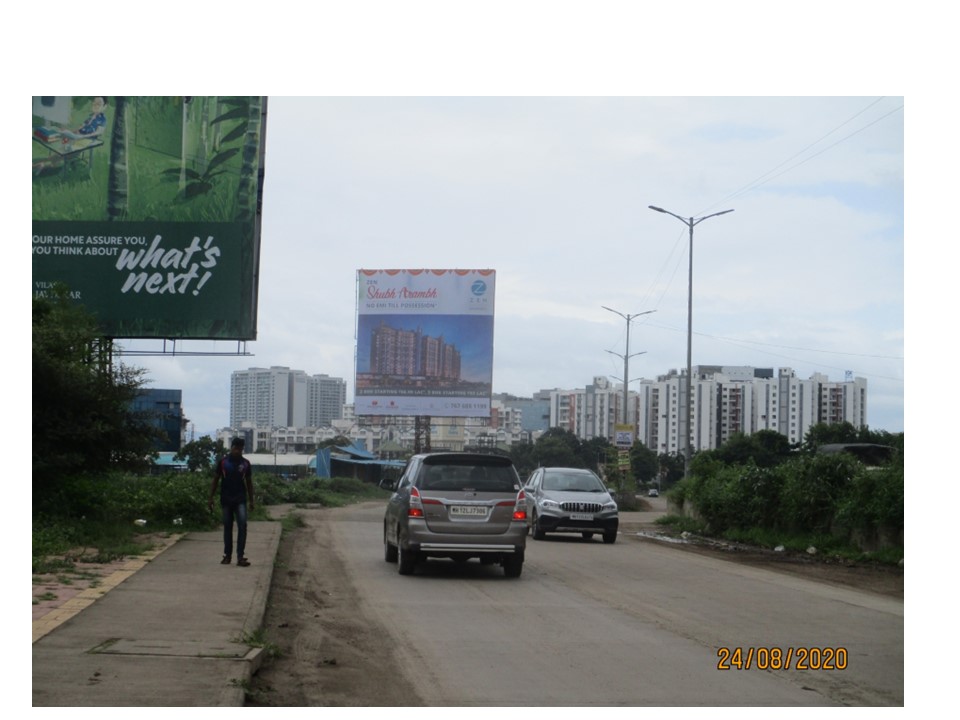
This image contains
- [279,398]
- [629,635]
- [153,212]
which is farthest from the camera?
[279,398]

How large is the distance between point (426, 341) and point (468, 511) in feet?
139

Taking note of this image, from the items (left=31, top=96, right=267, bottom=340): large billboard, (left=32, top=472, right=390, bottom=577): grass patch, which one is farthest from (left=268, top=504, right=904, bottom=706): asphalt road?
(left=31, top=96, right=267, bottom=340): large billboard

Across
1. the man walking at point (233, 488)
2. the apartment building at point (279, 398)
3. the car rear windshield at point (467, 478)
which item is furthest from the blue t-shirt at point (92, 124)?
the apartment building at point (279, 398)

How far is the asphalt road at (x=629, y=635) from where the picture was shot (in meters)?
7.35

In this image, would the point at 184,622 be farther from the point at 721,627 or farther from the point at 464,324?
the point at 464,324

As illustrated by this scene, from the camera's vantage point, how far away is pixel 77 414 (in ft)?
59.2

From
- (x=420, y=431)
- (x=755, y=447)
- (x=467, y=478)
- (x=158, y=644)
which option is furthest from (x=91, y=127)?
(x=755, y=447)

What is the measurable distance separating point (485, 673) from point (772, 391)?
99.0 meters

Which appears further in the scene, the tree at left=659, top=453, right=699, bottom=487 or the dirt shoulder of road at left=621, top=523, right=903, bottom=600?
the tree at left=659, top=453, right=699, bottom=487

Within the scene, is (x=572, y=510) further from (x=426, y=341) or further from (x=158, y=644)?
(x=426, y=341)

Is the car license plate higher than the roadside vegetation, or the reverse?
the car license plate

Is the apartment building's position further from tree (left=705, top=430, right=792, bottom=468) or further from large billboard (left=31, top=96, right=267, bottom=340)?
large billboard (left=31, top=96, right=267, bottom=340)

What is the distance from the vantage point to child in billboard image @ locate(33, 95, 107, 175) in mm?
28922

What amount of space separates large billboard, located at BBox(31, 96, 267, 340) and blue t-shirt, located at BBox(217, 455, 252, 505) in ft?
48.5
